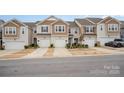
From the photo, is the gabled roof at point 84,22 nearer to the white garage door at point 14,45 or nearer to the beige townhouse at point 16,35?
the beige townhouse at point 16,35

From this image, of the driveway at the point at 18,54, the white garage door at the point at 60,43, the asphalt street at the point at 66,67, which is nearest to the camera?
the asphalt street at the point at 66,67

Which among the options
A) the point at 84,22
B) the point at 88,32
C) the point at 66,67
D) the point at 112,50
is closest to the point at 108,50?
the point at 112,50

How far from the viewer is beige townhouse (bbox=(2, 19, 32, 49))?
568cm

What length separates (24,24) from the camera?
5.68 meters

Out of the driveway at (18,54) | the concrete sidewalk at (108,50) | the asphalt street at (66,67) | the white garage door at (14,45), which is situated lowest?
the asphalt street at (66,67)

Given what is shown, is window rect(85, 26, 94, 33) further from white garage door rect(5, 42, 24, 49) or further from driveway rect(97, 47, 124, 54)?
white garage door rect(5, 42, 24, 49)

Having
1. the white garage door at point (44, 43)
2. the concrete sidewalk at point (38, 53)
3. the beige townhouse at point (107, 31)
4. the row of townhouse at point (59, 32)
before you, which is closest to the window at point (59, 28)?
the row of townhouse at point (59, 32)

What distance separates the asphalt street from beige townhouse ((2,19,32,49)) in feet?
1.32

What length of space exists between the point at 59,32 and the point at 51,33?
20 cm

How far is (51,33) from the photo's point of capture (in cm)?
588

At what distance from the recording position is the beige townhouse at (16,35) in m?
5.68

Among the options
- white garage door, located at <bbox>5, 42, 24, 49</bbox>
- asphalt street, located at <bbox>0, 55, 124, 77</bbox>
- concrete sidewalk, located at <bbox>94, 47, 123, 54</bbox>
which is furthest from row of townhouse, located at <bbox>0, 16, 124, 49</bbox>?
asphalt street, located at <bbox>0, 55, 124, 77</bbox>
